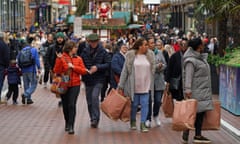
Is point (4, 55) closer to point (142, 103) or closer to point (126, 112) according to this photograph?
point (126, 112)

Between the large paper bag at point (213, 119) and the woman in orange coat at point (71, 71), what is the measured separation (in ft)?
8.09

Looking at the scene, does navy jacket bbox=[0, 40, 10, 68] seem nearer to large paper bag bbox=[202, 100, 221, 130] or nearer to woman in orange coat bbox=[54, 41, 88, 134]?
woman in orange coat bbox=[54, 41, 88, 134]

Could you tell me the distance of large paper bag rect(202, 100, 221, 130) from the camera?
1045 centimetres

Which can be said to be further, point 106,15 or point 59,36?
point 106,15

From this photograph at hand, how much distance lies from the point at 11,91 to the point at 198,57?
24.5ft

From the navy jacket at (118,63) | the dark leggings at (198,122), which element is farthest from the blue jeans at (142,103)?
the dark leggings at (198,122)

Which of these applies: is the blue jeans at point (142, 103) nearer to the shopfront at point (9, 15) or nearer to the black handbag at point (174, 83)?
the black handbag at point (174, 83)

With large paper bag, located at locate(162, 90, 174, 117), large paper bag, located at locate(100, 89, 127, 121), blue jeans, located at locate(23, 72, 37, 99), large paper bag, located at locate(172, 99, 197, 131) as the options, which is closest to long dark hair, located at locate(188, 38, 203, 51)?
large paper bag, located at locate(172, 99, 197, 131)

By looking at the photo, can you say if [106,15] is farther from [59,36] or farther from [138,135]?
[138,135]

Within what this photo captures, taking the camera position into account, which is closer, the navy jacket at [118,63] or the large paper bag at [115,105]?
the large paper bag at [115,105]

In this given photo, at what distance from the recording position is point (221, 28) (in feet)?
67.1

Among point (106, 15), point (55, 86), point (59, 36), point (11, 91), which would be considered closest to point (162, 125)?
point (55, 86)

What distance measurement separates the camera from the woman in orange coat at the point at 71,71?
11.6 meters

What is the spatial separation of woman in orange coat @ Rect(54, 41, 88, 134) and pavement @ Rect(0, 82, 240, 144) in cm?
45
